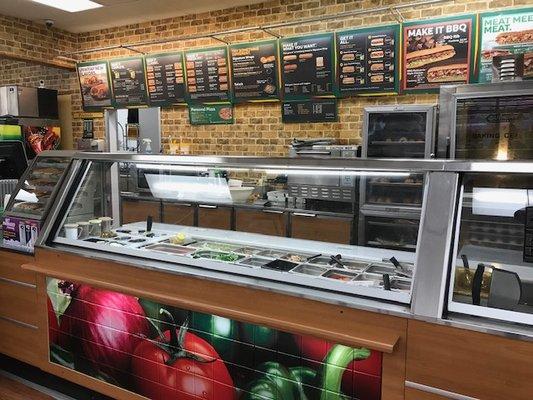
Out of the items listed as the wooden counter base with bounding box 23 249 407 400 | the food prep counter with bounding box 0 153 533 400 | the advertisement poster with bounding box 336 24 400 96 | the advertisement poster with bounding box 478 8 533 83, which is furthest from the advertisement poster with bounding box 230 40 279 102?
the wooden counter base with bounding box 23 249 407 400

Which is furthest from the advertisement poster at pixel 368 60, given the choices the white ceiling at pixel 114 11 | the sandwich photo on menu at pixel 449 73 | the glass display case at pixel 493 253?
the glass display case at pixel 493 253

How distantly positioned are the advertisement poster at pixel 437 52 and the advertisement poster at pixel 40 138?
5256 mm

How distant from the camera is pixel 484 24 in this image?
4.27 m

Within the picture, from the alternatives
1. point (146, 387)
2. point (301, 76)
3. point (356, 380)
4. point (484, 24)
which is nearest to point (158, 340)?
point (146, 387)

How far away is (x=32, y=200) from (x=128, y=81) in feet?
12.2

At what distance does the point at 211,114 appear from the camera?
6.04 meters

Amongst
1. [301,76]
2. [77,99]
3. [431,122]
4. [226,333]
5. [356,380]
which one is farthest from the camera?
[77,99]

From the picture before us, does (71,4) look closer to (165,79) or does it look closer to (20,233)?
(165,79)

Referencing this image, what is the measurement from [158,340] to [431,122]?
3131mm

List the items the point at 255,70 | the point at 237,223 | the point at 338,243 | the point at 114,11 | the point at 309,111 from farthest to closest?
the point at 114,11
the point at 255,70
the point at 309,111
the point at 237,223
the point at 338,243

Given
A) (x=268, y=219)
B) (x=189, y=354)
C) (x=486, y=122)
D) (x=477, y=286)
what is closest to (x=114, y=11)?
(x=268, y=219)

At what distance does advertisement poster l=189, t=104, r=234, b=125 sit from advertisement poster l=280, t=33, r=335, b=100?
0.92 m

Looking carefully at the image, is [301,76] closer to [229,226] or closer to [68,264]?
[229,226]

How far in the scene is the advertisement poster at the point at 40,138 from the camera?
6707mm
